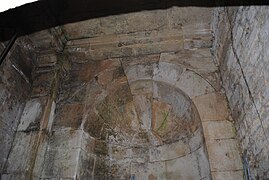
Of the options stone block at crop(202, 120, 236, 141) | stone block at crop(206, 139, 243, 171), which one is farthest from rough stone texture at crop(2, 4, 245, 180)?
stone block at crop(206, 139, 243, 171)

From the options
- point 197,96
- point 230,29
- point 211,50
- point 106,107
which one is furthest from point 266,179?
point 106,107

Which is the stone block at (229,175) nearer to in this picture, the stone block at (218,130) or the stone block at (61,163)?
the stone block at (218,130)

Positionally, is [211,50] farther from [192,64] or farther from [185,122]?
[185,122]

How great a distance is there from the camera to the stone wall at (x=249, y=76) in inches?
79.7

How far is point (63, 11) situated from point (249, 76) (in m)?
2.74

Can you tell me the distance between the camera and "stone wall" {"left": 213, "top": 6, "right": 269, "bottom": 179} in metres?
2.03

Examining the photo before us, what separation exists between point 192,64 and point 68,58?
2008mm

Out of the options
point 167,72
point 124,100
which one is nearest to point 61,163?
point 124,100

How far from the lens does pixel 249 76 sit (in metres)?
2.32

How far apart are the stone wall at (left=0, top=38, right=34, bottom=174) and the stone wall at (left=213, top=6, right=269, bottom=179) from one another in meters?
2.78

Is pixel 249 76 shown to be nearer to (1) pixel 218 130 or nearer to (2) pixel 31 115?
(1) pixel 218 130

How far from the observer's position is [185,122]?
11.2ft

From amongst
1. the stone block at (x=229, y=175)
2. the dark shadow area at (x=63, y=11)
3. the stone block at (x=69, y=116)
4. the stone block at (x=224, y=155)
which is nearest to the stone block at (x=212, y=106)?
the stone block at (x=224, y=155)

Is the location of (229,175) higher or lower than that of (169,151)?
lower
